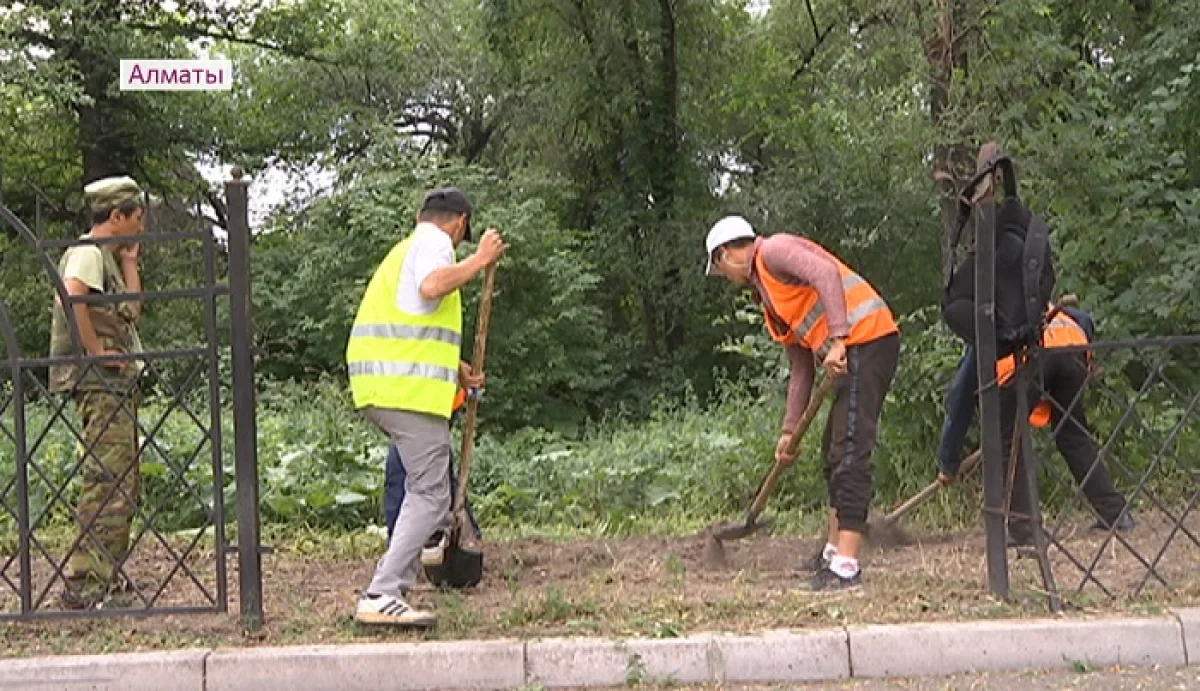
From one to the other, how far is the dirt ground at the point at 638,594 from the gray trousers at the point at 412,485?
0.24 metres

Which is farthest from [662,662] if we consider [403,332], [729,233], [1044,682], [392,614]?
[729,233]

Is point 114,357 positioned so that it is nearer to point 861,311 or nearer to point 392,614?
point 392,614

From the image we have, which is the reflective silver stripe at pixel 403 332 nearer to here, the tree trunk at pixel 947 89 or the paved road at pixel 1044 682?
the paved road at pixel 1044 682

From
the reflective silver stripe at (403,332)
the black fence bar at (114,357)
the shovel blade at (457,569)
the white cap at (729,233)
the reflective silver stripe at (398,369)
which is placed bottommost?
the shovel blade at (457,569)

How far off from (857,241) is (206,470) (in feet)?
32.3

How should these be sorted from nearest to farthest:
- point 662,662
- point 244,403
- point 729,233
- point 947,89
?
1. point 662,662
2. point 244,403
3. point 729,233
4. point 947,89

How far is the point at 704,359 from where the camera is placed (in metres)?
16.8

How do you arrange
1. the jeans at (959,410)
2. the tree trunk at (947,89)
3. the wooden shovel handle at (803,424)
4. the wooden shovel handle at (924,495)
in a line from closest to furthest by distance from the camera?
the wooden shovel handle at (803,424), the jeans at (959,410), the wooden shovel handle at (924,495), the tree trunk at (947,89)

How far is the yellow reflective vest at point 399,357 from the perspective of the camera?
4395 millimetres

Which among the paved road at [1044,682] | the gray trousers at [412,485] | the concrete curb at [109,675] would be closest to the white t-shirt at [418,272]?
the gray trousers at [412,485]

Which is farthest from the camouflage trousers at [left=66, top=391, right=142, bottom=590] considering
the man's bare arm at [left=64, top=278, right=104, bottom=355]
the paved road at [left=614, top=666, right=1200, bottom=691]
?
the paved road at [left=614, top=666, right=1200, bottom=691]

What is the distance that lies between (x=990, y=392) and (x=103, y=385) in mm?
3604

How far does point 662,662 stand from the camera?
4.17m

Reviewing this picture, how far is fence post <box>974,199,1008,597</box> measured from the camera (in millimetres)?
4613
